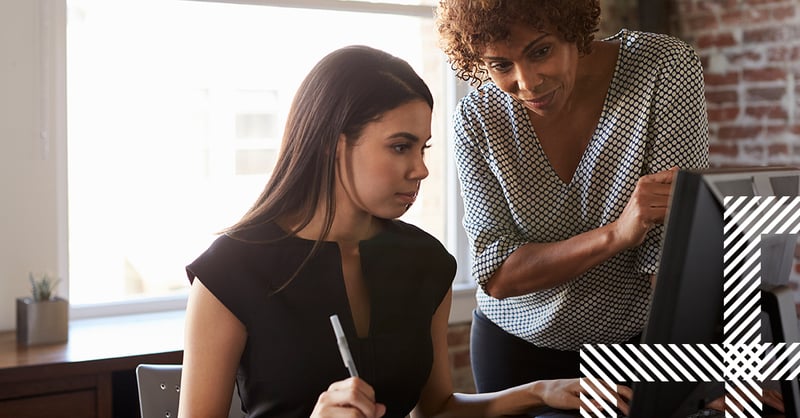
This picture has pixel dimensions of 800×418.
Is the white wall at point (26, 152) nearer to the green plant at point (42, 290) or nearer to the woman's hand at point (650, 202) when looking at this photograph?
the green plant at point (42, 290)

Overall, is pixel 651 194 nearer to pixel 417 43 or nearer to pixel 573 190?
pixel 573 190

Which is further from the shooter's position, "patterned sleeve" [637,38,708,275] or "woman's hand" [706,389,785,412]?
"patterned sleeve" [637,38,708,275]

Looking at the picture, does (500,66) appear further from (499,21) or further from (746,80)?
(746,80)

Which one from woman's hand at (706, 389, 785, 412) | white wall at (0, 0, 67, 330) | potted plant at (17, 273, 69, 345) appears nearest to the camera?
woman's hand at (706, 389, 785, 412)

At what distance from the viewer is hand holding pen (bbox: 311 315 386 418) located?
1.25 metres

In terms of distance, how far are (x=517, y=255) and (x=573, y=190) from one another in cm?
17

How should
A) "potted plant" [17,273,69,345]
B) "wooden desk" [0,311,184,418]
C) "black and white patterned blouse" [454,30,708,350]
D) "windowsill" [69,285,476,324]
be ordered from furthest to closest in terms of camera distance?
"windowsill" [69,285,476,324] → "potted plant" [17,273,69,345] → "wooden desk" [0,311,184,418] → "black and white patterned blouse" [454,30,708,350]

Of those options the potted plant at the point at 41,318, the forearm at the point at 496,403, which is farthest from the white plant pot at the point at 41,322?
the forearm at the point at 496,403

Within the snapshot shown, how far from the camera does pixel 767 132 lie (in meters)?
3.25

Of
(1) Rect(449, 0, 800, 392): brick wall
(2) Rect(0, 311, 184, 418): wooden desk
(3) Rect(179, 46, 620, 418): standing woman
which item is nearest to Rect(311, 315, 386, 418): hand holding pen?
(3) Rect(179, 46, 620, 418): standing woman

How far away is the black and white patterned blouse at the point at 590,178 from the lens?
1737 millimetres
